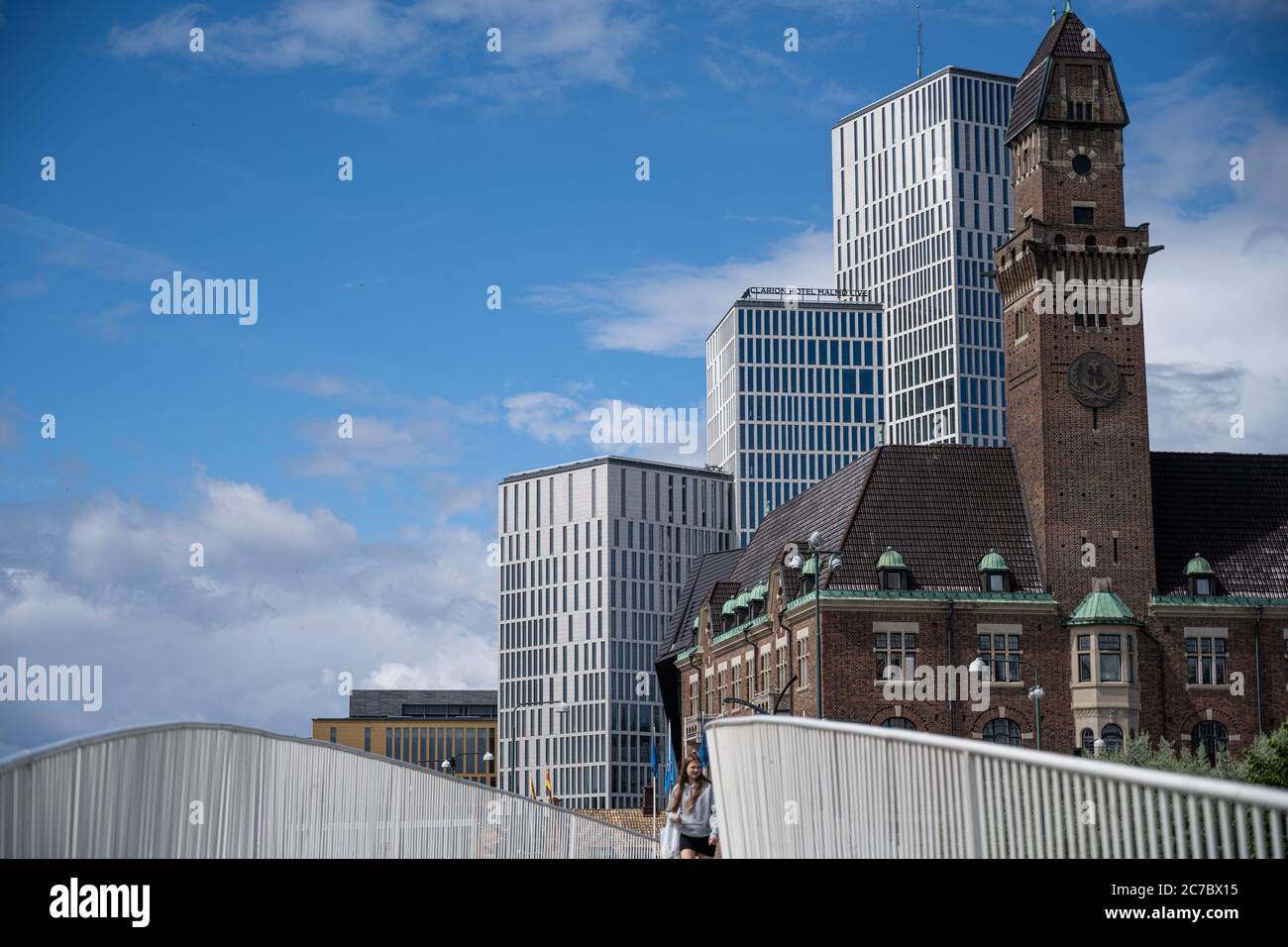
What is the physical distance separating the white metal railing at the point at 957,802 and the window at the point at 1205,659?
58278 mm

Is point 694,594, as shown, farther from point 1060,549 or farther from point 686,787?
point 686,787

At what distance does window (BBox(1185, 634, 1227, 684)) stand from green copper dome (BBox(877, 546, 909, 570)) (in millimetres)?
11297

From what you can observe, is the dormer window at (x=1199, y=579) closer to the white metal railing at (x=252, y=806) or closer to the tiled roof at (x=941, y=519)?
the tiled roof at (x=941, y=519)

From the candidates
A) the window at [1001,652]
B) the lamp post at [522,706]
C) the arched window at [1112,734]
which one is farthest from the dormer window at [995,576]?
the lamp post at [522,706]

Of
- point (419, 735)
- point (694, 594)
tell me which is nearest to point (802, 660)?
point (694, 594)

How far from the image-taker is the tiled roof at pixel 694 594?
96.7 meters

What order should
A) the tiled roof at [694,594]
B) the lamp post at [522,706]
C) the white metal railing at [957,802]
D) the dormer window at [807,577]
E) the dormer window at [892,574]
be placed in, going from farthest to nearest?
the lamp post at [522,706] < the tiled roof at [694,594] < the dormer window at [807,577] < the dormer window at [892,574] < the white metal railing at [957,802]

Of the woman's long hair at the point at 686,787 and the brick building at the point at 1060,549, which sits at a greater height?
the brick building at the point at 1060,549

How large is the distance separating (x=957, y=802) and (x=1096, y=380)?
210 ft

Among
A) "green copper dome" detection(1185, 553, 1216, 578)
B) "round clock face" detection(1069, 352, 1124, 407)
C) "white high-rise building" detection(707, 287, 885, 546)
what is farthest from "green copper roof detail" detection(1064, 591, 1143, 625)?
"white high-rise building" detection(707, 287, 885, 546)

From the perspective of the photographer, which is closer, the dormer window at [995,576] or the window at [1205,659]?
the dormer window at [995,576]
